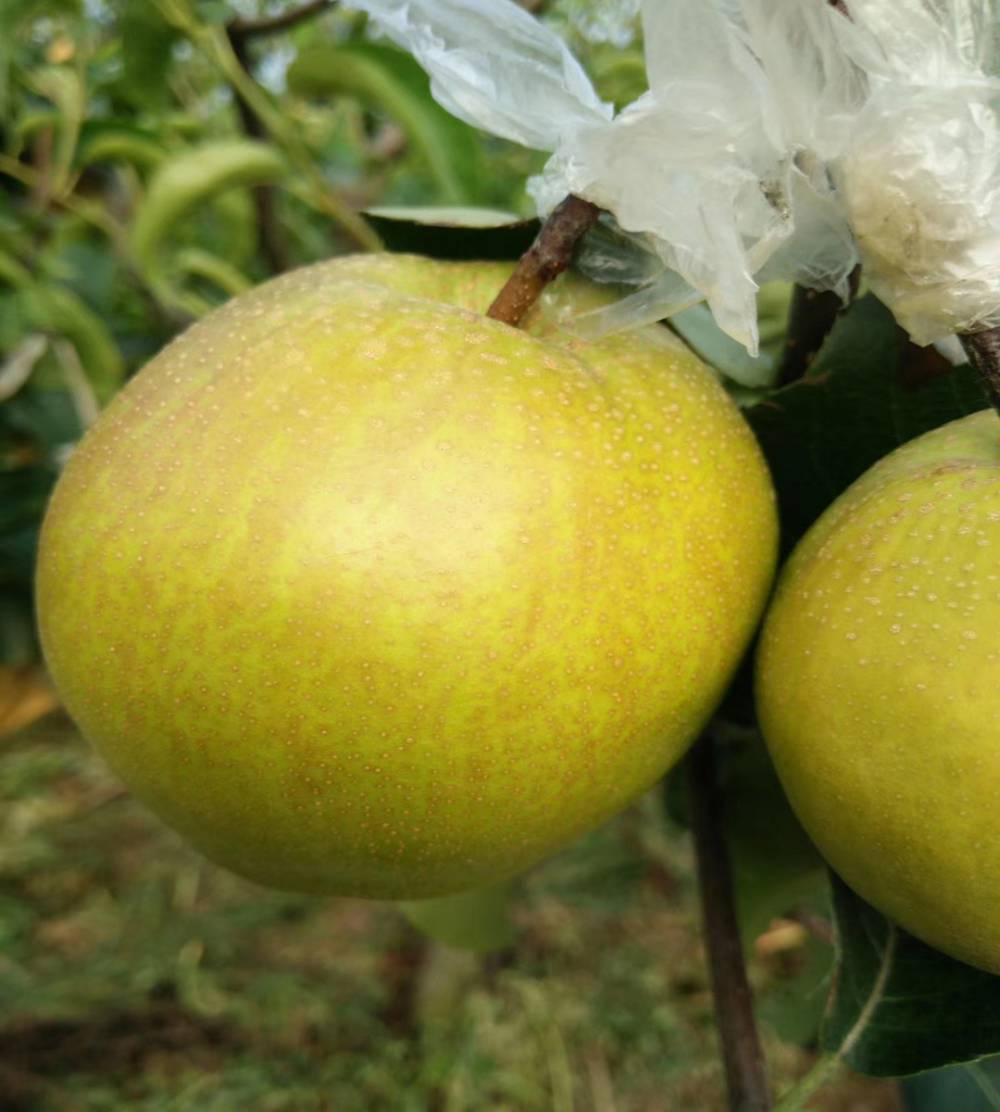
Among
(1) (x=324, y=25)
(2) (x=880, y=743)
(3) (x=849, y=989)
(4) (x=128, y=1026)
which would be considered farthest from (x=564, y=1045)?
(1) (x=324, y=25)

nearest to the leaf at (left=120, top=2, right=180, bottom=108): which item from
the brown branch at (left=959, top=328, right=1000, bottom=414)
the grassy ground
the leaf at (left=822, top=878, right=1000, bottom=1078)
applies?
the brown branch at (left=959, top=328, right=1000, bottom=414)

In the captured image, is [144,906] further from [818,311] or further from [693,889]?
[818,311]

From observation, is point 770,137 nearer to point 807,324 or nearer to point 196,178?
point 807,324

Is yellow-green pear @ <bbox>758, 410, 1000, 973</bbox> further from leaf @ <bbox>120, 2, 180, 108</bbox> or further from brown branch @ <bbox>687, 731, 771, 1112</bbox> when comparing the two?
leaf @ <bbox>120, 2, 180, 108</bbox>

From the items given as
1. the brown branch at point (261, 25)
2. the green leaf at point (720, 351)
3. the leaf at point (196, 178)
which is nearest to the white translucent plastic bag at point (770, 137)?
the green leaf at point (720, 351)

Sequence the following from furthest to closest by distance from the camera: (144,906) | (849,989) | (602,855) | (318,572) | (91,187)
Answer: (602,855) → (144,906) → (91,187) → (849,989) → (318,572)

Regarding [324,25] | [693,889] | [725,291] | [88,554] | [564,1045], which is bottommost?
[693,889]
